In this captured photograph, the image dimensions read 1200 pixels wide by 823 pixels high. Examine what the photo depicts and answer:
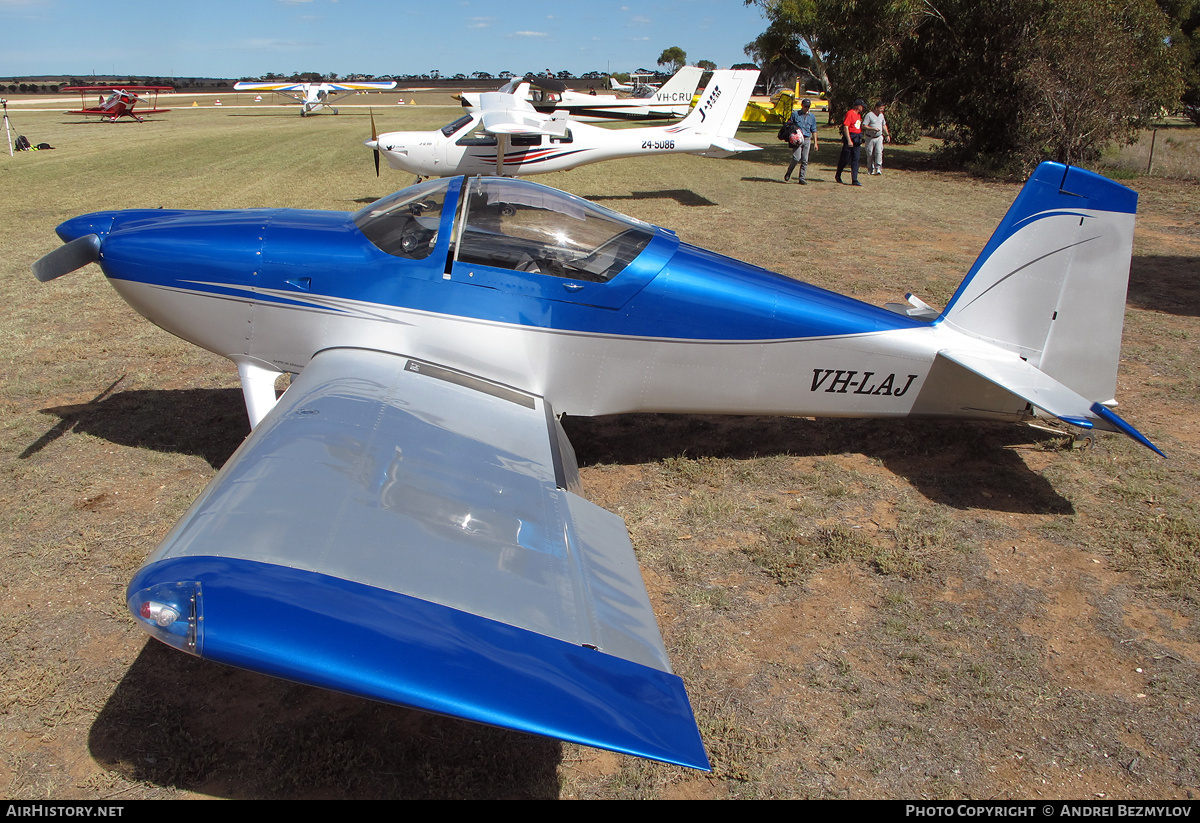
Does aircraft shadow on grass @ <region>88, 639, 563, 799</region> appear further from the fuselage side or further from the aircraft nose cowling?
the aircraft nose cowling

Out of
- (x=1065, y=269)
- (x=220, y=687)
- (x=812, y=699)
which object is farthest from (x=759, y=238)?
(x=220, y=687)

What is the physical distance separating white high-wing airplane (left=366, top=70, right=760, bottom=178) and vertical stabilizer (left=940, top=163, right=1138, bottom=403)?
10.5 m

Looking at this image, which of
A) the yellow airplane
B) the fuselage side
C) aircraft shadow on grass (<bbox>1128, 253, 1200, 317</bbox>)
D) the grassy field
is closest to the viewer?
the grassy field

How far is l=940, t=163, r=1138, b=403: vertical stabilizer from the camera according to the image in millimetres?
4738

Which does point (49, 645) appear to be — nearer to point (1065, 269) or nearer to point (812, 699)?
point (812, 699)

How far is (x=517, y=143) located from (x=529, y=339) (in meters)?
11.9

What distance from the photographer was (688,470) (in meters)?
5.28

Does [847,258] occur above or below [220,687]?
above

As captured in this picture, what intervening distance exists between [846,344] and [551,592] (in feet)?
9.60

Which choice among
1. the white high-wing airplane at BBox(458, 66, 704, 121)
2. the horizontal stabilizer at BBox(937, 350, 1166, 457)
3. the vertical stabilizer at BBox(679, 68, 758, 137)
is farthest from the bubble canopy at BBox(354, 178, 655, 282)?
the white high-wing airplane at BBox(458, 66, 704, 121)

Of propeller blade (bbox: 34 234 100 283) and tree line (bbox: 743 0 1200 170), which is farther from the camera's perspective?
tree line (bbox: 743 0 1200 170)

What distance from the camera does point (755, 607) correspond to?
390cm
